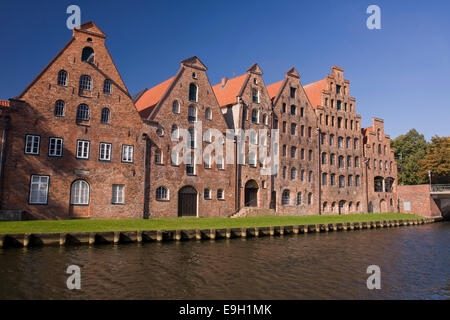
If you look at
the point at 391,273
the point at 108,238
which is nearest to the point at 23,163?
the point at 108,238

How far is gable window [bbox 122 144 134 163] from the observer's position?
102 ft

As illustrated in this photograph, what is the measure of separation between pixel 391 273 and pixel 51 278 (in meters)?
13.6

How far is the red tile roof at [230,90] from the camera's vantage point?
41.0 m

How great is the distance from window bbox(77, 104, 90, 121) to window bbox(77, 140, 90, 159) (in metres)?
1.91

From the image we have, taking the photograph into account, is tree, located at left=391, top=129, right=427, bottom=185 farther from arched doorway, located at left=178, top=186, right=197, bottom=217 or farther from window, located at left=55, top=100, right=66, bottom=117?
window, located at left=55, top=100, right=66, bottom=117

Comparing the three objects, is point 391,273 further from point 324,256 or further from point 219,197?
point 219,197

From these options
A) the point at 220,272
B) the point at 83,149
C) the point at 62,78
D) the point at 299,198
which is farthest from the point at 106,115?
the point at 299,198

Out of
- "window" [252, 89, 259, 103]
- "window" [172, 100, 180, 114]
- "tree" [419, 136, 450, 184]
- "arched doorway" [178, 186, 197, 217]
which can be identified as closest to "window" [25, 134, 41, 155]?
"window" [172, 100, 180, 114]

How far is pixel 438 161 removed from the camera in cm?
6259

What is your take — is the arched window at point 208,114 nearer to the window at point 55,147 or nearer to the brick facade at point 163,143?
the brick facade at point 163,143

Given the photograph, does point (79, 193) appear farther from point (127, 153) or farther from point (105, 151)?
point (127, 153)

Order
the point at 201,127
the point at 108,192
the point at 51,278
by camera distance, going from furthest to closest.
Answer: the point at 201,127 < the point at 108,192 < the point at 51,278
